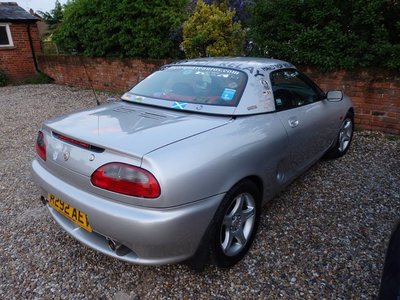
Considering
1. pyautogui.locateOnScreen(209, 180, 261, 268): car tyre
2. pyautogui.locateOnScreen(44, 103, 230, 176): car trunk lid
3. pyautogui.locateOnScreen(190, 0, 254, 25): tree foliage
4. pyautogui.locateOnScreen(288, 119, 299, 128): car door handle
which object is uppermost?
pyautogui.locateOnScreen(190, 0, 254, 25): tree foliage

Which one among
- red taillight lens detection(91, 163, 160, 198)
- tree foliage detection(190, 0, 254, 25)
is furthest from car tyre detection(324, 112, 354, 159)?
tree foliage detection(190, 0, 254, 25)

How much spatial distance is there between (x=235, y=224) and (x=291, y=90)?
1.48m

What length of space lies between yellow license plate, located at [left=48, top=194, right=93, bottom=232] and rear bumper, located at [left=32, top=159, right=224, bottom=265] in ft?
0.16

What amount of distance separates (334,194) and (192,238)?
6.69 ft

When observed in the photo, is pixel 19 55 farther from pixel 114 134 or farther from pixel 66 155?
pixel 114 134

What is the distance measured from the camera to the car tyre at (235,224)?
2.01 m

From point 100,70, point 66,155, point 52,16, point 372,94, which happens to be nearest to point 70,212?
point 66,155

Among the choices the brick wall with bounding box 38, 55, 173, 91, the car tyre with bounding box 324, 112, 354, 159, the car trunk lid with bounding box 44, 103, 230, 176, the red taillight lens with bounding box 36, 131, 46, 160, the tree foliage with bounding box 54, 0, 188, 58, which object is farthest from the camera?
the brick wall with bounding box 38, 55, 173, 91

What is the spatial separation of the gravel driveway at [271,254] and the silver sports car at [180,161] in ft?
0.84

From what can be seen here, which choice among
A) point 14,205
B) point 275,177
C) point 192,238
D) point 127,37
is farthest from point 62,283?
point 127,37

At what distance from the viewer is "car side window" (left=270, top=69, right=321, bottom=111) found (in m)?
→ 2.78

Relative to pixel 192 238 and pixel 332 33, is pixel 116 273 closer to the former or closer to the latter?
pixel 192 238

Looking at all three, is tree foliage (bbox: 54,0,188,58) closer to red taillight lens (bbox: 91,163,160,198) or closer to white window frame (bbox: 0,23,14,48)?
white window frame (bbox: 0,23,14,48)

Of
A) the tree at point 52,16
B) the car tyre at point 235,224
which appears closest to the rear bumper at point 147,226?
the car tyre at point 235,224
